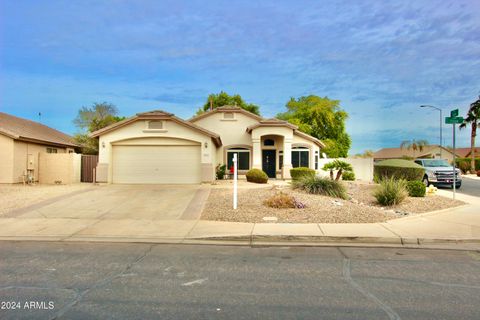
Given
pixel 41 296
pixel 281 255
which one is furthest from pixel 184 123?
pixel 41 296

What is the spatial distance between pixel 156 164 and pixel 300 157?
12674 mm

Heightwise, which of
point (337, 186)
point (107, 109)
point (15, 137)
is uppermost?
point (107, 109)

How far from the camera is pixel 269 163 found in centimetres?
2805

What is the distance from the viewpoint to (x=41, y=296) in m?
4.87

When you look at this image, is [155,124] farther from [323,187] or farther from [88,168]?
[323,187]

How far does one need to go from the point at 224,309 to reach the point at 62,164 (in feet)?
62.6

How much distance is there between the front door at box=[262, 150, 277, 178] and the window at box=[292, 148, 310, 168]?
5.62ft

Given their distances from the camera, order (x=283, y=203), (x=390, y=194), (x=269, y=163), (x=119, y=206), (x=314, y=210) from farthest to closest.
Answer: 1. (x=269, y=163)
2. (x=390, y=194)
3. (x=119, y=206)
4. (x=283, y=203)
5. (x=314, y=210)

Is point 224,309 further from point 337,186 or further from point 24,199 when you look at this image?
point 24,199

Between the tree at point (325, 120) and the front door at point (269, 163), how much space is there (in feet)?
43.4

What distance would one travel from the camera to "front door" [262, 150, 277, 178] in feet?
91.8

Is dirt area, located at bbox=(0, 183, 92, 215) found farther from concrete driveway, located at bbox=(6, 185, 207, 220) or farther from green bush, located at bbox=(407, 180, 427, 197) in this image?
green bush, located at bbox=(407, 180, 427, 197)

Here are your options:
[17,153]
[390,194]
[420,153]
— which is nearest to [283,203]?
[390,194]

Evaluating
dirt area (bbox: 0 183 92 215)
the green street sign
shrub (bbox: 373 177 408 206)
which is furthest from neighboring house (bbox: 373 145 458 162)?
dirt area (bbox: 0 183 92 215)
